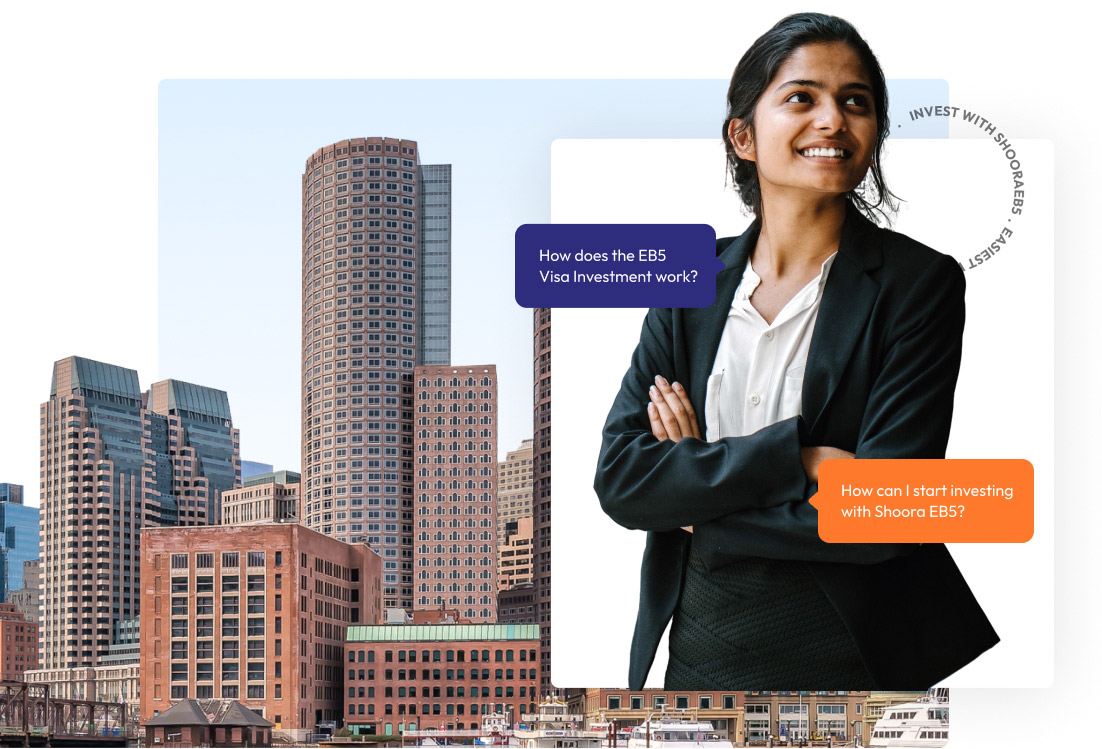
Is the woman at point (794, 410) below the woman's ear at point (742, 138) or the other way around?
below

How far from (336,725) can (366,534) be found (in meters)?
0.91

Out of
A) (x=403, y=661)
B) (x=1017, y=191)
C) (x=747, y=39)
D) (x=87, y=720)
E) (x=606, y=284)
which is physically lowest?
(x=87, y=720)

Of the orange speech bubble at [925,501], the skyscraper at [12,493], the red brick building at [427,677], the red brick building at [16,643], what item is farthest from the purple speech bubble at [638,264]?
the red brick building at [16,643]

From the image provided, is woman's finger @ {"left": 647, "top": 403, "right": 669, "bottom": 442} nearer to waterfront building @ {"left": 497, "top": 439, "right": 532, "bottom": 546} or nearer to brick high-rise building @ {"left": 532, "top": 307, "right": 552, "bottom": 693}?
brick high-rise building @ {"left": 532, "top": 307, "right": 552, "bottom": 693}

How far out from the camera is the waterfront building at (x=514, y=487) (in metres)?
6.09

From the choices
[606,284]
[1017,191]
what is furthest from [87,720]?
[1017,191]

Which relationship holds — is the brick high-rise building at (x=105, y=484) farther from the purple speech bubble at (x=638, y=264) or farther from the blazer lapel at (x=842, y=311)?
the blazer lapel at (x=842, y=311)

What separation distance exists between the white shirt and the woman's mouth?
417 millimetres

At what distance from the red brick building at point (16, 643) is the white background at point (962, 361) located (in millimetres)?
6693

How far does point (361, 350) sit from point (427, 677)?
162cm

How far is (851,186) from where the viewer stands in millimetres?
5719

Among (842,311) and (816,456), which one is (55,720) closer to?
(816,456)

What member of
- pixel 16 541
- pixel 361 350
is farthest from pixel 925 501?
pixel 16 541

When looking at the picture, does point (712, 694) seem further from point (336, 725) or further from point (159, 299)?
point (159, 299)
